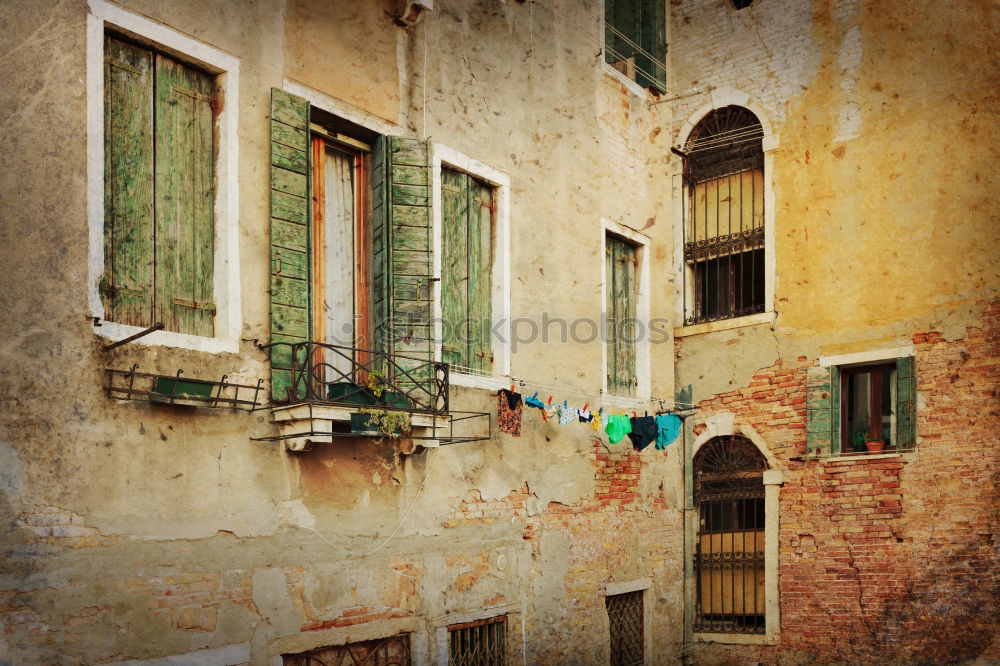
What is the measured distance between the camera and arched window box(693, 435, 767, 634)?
10.4 metres

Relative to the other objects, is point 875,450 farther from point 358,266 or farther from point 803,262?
point 358,266

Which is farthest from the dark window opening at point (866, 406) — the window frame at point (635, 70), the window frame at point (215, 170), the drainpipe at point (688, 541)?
the window frame at point (215, 170)

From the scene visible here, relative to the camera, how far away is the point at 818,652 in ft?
32.1

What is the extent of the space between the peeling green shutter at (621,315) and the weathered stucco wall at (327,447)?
0.95ft

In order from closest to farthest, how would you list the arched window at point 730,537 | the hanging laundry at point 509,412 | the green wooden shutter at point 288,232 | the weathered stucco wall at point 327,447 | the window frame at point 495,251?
the weathered stucco wall at point 327,447, the green wooden shutter at point 288,232, the window frame at point 495,251, the hanging laundry at point 509,412, the arched window at point 730,537

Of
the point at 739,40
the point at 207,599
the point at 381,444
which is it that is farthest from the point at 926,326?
the point at 207,599

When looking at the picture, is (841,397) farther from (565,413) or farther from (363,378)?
(363,378)

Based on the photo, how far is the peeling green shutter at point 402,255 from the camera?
289 inches

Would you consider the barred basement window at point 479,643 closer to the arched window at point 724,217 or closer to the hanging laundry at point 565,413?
the hanging laundry at point 565,413

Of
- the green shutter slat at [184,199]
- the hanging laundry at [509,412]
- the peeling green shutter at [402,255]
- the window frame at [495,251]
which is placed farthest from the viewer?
the hanging laundry at [509,412]

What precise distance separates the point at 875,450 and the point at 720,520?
1.88m

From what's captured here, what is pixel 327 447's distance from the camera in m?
6.73

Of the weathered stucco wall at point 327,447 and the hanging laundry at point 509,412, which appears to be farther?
the hanging laundry at point 509,412

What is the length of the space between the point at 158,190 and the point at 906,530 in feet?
24.4
